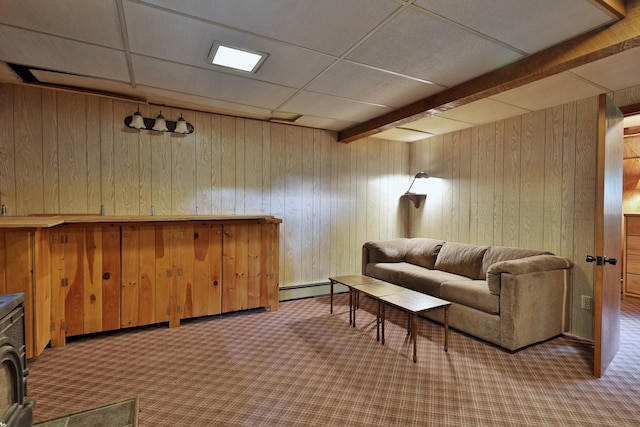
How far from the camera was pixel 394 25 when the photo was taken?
77.1 inches

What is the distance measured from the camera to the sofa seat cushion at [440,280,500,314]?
2920mm

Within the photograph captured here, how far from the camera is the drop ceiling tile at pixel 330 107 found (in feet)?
10.8

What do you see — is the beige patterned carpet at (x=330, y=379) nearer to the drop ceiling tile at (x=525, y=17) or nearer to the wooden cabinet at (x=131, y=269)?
the wooden cabinet at (x=131, y=269)

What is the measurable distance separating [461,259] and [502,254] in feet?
1.59

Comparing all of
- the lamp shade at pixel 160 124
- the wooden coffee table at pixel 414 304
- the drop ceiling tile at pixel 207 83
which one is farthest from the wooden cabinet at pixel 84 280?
the wooden coffee table at pixel 414 304

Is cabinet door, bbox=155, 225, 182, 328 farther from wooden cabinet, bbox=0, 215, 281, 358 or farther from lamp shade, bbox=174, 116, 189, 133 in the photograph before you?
lamp shade, bbox=174, 116, 189, 133

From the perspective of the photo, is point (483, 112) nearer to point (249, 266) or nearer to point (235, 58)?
point (235, 58)

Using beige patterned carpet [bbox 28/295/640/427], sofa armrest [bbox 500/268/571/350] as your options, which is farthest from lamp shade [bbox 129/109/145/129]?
sofa armrest [bbox 500/268/571/350]

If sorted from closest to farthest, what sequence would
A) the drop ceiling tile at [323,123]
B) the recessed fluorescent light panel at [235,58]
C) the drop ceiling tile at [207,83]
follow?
the recessed fluorescent light panel at [235,58] → the drop ceiling tile at [207,83] → the drop ceiling tile at [323,123]

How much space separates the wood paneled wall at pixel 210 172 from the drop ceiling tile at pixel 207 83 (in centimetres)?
76

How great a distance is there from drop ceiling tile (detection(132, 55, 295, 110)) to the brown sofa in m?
2.60

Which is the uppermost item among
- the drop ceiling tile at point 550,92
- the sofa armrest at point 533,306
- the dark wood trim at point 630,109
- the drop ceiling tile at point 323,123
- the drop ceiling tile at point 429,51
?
the drop ceiling tile at point 323,123

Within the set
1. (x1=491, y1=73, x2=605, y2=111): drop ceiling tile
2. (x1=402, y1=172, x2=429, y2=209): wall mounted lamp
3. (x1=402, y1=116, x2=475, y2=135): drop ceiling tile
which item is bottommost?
(x1=402, y1=172, x2=429, y2=209): wall mounted lamp

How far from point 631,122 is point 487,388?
3.83 metres
